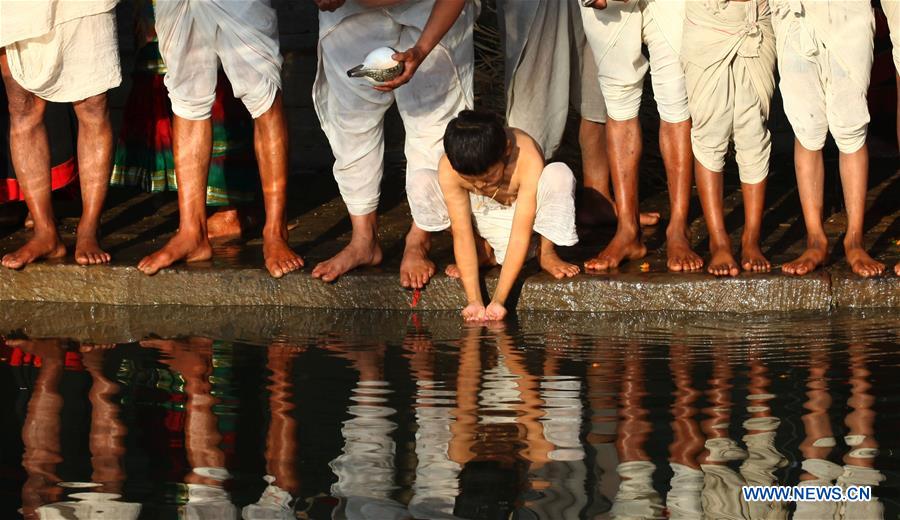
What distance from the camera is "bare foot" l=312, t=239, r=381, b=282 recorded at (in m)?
6.07

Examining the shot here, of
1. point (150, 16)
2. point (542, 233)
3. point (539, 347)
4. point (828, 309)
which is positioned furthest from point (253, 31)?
point (828, 309)

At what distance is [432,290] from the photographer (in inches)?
237

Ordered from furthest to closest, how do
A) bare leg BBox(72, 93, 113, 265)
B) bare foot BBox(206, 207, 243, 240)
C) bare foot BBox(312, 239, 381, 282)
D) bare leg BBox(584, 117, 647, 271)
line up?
1. bare foot BBox(206, 207, 243, 240)
2. bare leg BBox(72, 93, 113, 265)
3. bare leg BBox(584, 117, 647, 271)
4. bare foot BBox(312, 239, 381, 282)

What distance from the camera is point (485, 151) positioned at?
552 cm

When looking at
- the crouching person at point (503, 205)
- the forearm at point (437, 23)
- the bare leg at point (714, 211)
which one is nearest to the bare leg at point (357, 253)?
the crouching person at point (503, 205)

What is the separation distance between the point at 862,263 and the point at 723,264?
1.76 ft

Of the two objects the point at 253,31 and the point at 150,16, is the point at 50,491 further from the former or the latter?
the point at 150,16

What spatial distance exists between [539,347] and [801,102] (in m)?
1.58

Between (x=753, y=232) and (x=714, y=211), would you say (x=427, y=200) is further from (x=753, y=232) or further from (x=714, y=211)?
(x=753, y=232)

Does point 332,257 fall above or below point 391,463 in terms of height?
above

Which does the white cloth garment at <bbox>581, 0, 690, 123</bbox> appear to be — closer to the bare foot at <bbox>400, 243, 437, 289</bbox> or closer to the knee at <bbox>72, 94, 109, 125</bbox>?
the bare foot at <bbox>400, 243, 437, 289</bbox>

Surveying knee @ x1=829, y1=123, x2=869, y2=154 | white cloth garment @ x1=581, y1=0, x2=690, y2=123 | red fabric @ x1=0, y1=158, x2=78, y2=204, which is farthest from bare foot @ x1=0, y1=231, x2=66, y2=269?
knee @ x1=829, y1=123, x2=869, y2=154

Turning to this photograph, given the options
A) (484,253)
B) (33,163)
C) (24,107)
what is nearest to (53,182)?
(33,163)

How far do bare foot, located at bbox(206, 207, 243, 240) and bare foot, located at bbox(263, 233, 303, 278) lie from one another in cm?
65
